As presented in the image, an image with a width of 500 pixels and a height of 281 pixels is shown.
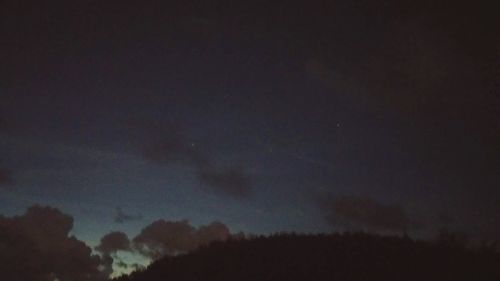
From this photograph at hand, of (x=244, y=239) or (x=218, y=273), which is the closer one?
(x=218, y=273)

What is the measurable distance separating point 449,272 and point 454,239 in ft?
16.8

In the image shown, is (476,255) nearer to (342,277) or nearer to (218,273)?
(342,277)

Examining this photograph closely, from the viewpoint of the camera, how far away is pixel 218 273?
115 feet

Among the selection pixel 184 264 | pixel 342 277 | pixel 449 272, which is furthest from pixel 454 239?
pixel 184 264

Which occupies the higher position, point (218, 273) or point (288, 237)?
point (288, 237)

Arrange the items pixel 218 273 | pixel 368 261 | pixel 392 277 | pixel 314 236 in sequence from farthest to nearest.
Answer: pixel 314 236 → pixel 218 273 → pixel 368 261 → pixel 392 277

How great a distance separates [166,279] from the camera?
3691cm

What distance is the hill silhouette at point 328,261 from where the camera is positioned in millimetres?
29922

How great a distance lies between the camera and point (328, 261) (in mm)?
32875

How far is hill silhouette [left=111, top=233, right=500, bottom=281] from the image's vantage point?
2992cm

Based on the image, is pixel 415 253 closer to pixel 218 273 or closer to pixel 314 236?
pixel 314 236

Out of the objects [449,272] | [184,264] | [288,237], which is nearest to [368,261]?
[449,272]

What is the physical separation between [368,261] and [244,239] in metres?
10.1

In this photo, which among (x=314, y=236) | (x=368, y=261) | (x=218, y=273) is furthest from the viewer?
(x=314, y=236)
